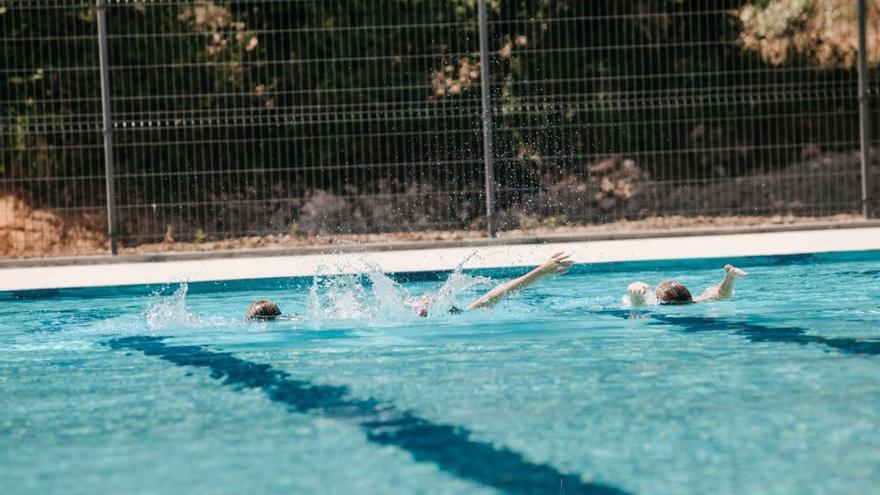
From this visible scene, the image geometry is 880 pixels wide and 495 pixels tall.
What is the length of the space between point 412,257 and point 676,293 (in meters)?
3.93

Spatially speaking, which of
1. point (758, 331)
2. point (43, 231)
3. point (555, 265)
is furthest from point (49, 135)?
point (758, 331)

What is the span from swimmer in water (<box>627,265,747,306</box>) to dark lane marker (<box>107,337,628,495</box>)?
8.28 ft

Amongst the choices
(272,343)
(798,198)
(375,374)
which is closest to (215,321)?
(272,343)

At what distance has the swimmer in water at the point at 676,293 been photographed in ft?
25.4

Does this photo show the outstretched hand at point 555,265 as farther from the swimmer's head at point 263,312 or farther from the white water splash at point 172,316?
the white water splash at point 172,316

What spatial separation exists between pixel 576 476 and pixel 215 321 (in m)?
4.66

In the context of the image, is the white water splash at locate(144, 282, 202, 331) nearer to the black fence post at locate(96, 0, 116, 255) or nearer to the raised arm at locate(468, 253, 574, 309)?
the raised arm at locate(468, 253, 574, 309)

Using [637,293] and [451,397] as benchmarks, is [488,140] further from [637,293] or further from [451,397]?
[451,397]

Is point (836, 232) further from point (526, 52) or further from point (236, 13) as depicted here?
point (236, 13)

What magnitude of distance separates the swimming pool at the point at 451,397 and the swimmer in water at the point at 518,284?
0.08 meters

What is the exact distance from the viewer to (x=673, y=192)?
1359 cm

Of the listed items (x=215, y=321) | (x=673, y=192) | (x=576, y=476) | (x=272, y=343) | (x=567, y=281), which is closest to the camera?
(x=576, y=476)

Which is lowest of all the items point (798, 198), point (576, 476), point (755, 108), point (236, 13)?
point (576, 476)

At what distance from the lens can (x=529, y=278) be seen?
7047 millimetres
